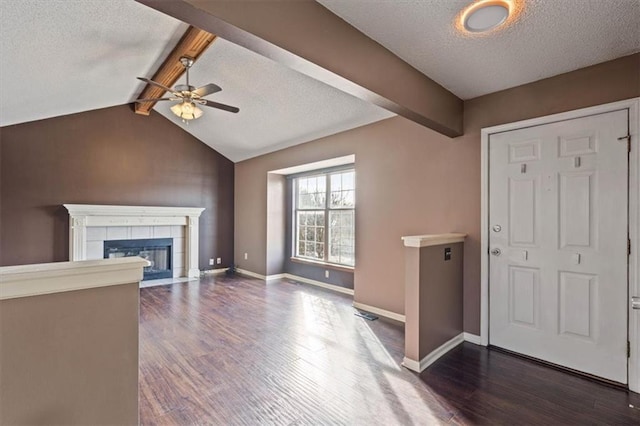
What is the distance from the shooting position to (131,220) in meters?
5.48

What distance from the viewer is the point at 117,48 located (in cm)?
316

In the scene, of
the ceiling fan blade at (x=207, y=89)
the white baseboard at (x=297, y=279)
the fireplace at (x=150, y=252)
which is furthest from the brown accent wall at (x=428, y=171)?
the fireplace at (x=150, y=252)

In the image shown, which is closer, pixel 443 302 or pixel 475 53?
pixel 475 53

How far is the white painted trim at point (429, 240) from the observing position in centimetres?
252

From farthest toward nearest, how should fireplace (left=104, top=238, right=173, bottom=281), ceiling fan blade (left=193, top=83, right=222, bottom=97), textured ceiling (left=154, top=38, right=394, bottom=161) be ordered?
fireplace (left=104, top=238, right=173, bottom=281) → textured ceiling (left=154, top=38, right=394, bottom=161) → ceiling fan blade (left=193, top=83, right=222, bottom=97)

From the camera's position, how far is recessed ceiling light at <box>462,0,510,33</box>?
1766 mm

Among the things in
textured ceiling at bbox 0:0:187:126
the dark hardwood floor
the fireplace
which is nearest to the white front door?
the dark hardwood floor

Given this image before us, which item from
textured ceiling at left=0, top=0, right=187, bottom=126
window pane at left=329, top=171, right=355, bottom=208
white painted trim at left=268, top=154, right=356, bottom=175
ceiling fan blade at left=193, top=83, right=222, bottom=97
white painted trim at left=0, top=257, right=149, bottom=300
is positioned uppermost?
textured ceiling at left=0, top=0, right=187, bottom=126

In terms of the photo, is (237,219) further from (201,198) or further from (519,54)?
(519,54)

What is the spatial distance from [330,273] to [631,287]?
12.0 feet

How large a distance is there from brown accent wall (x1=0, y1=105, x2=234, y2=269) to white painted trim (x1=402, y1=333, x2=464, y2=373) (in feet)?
17.0

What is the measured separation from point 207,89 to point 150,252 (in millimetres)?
4010

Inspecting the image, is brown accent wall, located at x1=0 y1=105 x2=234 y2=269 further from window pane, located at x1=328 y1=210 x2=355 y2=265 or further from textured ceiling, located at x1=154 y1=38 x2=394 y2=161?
window pane, located at x1=328 y1=210 x2=355 y2=265

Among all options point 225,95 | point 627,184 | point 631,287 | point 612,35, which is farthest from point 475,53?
point 225,95
